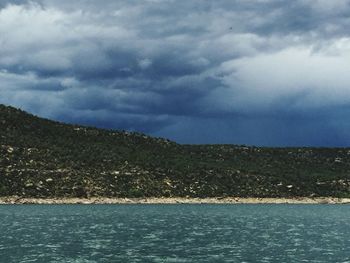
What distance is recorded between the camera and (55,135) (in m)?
166

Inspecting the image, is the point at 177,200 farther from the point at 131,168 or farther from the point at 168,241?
the point at 168,241

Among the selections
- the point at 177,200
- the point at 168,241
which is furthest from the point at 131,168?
the point at 168,241

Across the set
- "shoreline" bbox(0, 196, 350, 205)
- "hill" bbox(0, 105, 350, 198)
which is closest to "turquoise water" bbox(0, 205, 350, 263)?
"shoreline" bbox(0, 196, 350, 205)

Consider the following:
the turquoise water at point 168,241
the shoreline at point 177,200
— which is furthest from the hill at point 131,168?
the turquoise water at point 168,241

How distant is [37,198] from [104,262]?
8846cm

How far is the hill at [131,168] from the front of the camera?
441 ft

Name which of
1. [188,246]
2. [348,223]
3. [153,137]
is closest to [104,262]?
[188,246]

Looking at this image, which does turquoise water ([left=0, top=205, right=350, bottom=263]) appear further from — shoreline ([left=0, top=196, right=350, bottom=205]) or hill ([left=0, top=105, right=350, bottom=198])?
hill ([left=0, top=105, right=350, bottom=198])

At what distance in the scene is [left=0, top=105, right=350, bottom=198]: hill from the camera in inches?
5290

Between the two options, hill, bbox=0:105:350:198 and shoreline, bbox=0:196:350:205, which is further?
hill, bbox=0:105:350:198

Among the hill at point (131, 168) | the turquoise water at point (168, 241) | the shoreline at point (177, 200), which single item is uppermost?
the hill at point (131, 168)

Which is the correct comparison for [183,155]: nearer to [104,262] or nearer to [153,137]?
[153,137]

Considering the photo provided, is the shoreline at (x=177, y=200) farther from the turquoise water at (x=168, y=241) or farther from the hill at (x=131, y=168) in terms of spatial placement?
the turquoise water at (x=168, y=241)

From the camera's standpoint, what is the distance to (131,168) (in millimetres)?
149625
